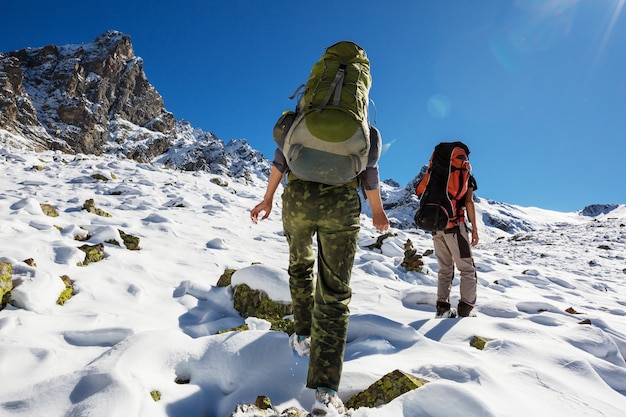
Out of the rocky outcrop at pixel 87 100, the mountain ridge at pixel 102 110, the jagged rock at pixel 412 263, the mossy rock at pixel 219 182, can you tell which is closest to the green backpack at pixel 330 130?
the jagged rock at pixel 412 263

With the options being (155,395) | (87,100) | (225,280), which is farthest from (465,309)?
(87,100)

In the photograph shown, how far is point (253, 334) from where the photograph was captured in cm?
256

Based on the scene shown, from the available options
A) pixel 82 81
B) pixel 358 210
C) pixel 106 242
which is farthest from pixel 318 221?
pixel 82 81

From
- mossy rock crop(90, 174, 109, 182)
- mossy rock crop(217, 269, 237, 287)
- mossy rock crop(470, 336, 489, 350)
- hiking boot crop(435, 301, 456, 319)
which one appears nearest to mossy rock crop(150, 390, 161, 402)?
mossy rock crop(217, 269, 237, 287)

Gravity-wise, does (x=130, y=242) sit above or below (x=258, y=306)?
above

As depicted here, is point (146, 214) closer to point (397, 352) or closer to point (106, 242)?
point (106, 242)

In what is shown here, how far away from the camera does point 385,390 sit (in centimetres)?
197

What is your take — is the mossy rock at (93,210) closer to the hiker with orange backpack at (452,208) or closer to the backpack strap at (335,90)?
the hiker with orange backpack at (452,208)

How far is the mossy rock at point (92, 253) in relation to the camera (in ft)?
13.5

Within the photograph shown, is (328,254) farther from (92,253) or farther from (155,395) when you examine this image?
(92,253)

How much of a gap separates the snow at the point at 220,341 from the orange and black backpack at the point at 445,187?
1.21m

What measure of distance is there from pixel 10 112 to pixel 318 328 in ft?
421

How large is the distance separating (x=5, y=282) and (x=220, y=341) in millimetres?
2045

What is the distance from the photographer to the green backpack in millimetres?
1901
